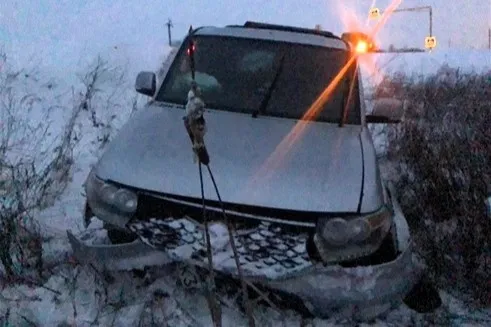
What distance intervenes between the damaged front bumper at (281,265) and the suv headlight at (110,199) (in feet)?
0.33

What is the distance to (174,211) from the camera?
357 centimetres

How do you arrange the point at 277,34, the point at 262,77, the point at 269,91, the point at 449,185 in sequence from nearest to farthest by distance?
1. the point at 269,91
2. the point at 262,77
3. the point at 449,185
4. the point at 277,34

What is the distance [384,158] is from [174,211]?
4.50 meters

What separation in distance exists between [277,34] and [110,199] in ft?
7.94

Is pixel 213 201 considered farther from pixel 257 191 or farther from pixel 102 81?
pixel 102 81

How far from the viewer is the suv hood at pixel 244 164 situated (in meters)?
3.55

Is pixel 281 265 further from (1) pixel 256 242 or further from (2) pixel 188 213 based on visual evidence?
(2) pixel 188 213

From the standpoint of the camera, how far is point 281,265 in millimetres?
3510

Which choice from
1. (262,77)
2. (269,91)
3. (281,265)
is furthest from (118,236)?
(262,77)

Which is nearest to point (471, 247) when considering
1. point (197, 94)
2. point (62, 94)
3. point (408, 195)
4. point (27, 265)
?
point (408, 195)

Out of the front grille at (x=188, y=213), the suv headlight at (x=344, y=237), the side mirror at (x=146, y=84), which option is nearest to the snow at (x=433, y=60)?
the side mirror at (x=146, y=84)

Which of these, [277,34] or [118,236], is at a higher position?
[277,34]

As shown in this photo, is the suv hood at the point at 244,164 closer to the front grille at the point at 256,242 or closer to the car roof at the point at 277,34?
the front grille at the point at 256,242

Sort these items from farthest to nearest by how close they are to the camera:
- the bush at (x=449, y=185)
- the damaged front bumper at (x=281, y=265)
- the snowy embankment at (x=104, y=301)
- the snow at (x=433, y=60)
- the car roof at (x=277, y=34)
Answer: the snow at (x=433, y=60), the car roof at (x=277, y=34), the bush at (x=449, y=185), the snowy embankment at (x=104, y=301), the damaged front bumper at (x=281, y=265)
